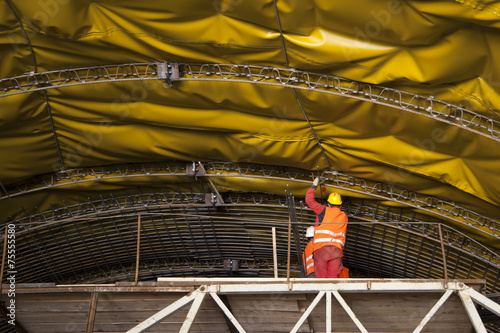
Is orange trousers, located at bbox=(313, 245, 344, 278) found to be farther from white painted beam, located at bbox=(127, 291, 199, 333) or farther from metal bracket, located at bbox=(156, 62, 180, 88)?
metal bracket, located at bbox=(156, 62, 180, 88)

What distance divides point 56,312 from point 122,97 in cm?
477

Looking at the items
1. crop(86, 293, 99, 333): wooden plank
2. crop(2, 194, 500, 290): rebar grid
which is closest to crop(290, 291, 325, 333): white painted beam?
crop(86, 293, 99, 333): wooden plank

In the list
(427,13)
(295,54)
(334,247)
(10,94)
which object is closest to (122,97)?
(10,94)

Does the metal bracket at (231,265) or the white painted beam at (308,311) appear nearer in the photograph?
the white painted beam at (308,311)

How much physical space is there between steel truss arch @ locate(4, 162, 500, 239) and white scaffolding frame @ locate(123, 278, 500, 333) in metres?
4.64

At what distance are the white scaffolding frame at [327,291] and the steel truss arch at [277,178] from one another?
183 inches

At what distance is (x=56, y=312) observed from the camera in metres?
13.5

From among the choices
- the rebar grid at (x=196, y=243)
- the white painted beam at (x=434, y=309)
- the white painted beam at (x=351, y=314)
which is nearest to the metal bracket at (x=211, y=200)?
the rebar grid at (x=196, y=243)

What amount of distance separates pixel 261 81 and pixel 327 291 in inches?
178

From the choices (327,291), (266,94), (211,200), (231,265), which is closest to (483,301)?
(327,291)

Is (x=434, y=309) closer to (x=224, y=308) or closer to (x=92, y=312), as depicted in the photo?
(x=224, y=308)

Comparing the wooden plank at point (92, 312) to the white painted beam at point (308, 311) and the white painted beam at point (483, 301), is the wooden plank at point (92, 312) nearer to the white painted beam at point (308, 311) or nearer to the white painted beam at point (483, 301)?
the white painted beam at point (308, 311)

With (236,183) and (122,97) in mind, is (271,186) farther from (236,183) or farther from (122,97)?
(122,97)

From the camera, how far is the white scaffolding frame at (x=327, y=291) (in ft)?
38.4
